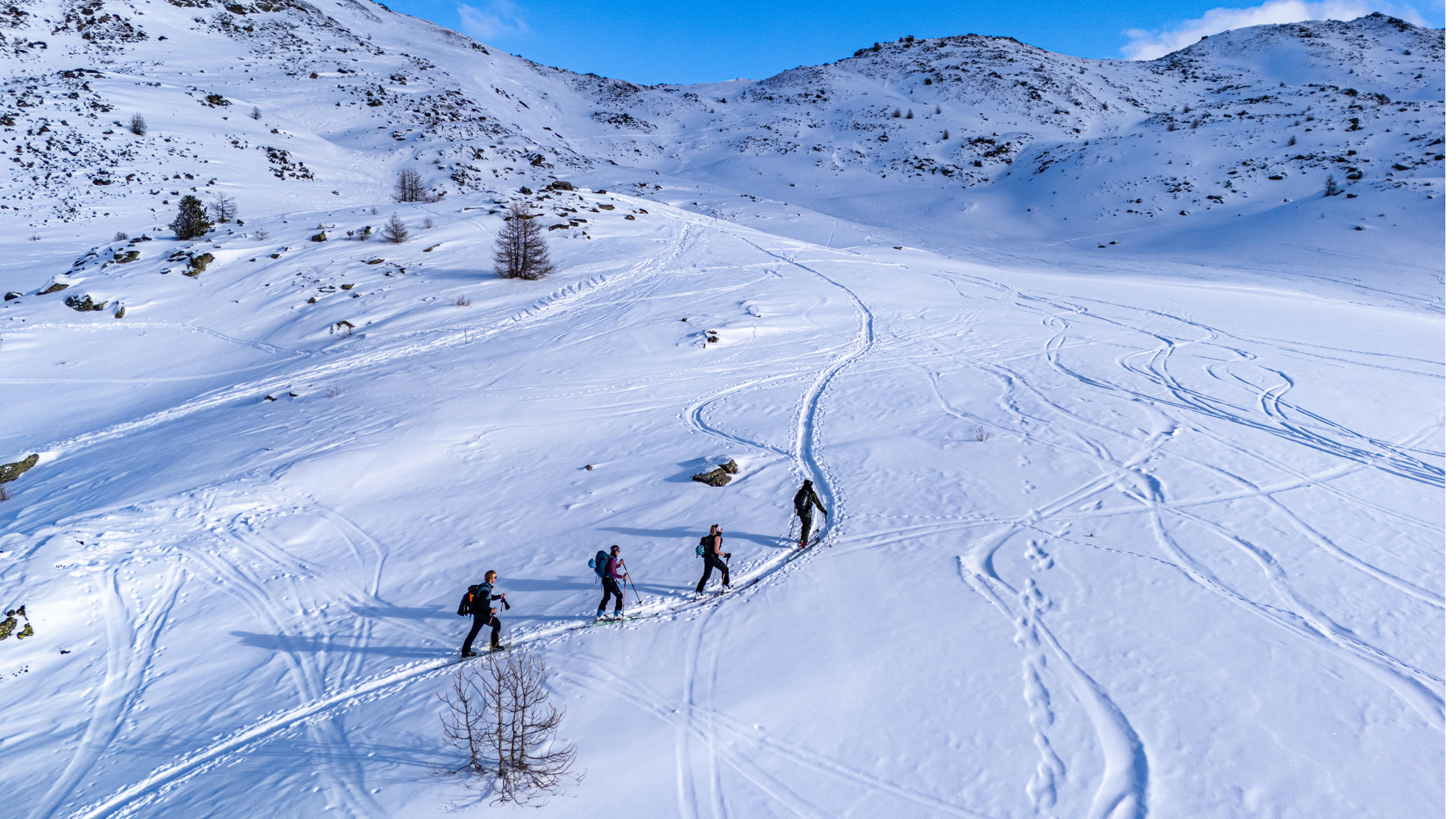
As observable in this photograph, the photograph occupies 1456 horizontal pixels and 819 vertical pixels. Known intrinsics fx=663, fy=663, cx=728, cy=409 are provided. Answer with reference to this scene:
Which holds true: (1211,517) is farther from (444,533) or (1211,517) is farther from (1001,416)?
(444,533)

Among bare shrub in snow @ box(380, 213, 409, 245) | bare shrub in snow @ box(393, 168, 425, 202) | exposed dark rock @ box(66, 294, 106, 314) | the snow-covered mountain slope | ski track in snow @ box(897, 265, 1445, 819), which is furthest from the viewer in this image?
the snow-covered mountain slope

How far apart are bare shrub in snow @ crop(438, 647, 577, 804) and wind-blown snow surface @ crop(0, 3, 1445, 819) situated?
221mm

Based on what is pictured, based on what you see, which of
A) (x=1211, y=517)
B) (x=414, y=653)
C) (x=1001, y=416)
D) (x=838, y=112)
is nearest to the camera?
(x=414, y=653)

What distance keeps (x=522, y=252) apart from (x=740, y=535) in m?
18.8

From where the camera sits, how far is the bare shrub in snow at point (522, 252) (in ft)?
82.2

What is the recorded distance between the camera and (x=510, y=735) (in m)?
6.37

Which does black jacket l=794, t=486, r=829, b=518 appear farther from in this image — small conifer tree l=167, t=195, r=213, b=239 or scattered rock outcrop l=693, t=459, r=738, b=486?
small conifer tree l=167, t=195, r=213, b=239

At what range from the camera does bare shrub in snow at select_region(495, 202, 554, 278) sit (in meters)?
25.0

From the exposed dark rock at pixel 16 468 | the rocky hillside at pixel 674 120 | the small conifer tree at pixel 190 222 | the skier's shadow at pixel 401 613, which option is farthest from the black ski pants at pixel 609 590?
the rocky hillside at pixel 674 120

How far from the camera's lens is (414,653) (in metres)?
7.94

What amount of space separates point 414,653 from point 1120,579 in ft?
28.7

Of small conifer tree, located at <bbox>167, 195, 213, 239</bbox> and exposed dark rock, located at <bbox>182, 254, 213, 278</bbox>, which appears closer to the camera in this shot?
exposed dark rock, located at <bbox>182, 254, 213, 278</bbox>

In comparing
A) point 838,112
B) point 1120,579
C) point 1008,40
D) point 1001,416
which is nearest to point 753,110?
point 838,112

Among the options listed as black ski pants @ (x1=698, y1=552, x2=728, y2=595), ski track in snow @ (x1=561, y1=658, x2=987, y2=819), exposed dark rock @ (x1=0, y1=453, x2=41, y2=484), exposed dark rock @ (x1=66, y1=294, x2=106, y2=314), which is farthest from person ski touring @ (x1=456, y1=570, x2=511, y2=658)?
exposed dark rock @ (x1=66, y1=294, x2=106, y2=314)
